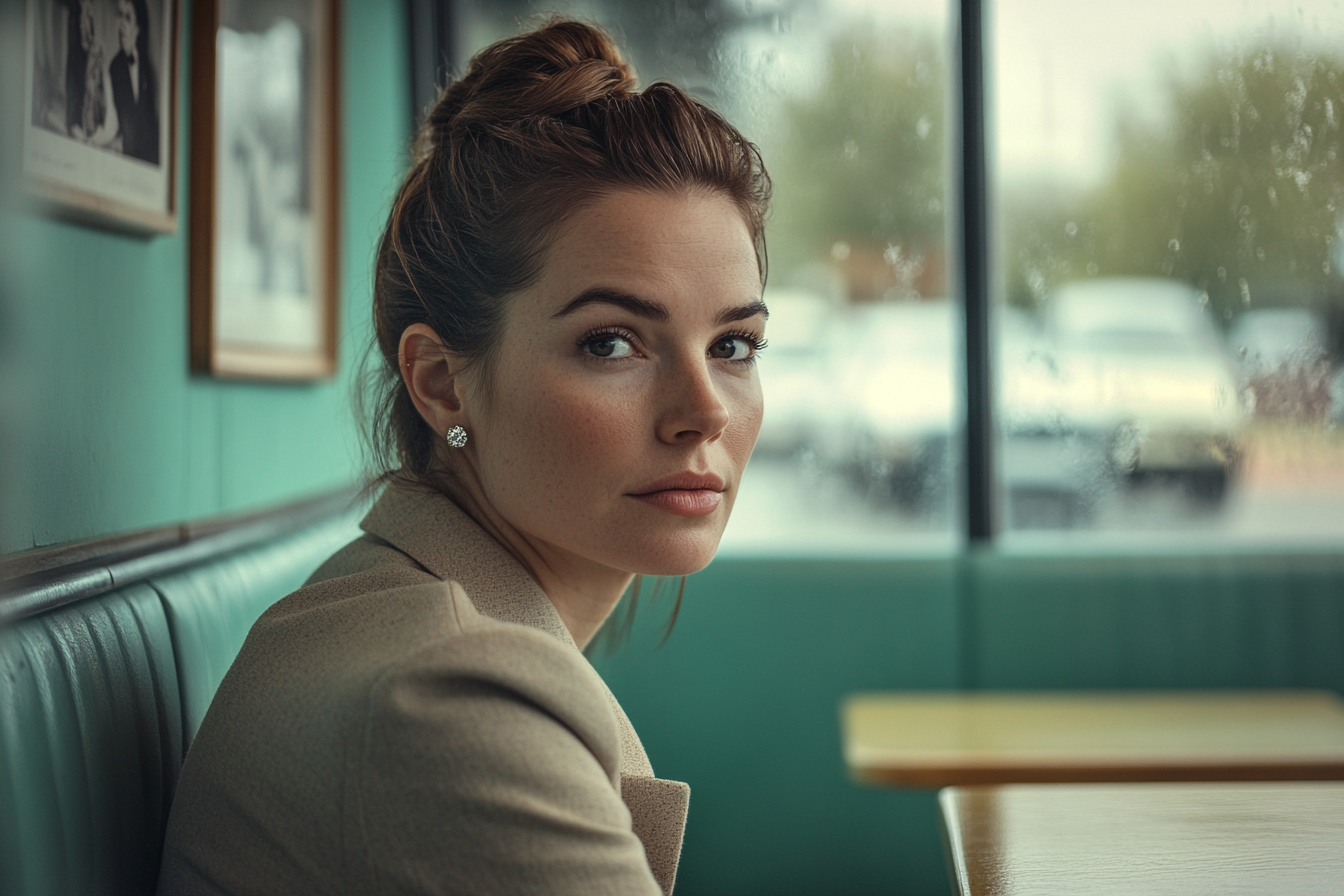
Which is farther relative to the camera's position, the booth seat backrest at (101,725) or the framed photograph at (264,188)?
the framed photograph at (264,188)

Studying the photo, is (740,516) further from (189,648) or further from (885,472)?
(189,648)

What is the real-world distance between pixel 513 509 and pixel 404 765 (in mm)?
352

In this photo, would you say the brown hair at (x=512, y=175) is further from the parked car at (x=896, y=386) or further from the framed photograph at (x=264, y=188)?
the parked car at (x=896, y=386)

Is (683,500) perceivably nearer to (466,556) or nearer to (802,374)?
(466,556)

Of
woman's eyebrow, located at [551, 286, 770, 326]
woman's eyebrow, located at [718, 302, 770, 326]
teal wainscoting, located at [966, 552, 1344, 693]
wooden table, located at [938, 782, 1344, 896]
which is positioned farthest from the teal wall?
teal wainscoting, located at [966, 552, 1344, 693]

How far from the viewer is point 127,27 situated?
127 centimetres

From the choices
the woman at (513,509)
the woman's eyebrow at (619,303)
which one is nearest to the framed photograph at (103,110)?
the woman at (513,509)

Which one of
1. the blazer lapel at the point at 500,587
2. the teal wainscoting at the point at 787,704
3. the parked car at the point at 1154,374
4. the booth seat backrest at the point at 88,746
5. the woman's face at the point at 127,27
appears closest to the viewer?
the booth seat backrest at the point at 88,746

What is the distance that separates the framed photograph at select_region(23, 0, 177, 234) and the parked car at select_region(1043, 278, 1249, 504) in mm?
2293

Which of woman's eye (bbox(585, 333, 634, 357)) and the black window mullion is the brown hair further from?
the black window mullion

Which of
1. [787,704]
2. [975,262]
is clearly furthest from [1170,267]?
[787,704]

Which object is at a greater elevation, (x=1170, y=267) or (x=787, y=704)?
(x=1170, y=267)

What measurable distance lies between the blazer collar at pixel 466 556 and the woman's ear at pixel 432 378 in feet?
0.27

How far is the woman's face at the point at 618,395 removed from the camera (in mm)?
944
